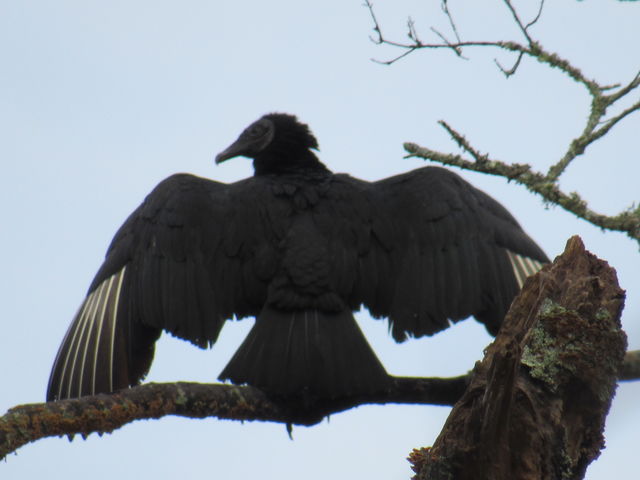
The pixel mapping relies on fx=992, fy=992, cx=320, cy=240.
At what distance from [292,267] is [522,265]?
3.67ft

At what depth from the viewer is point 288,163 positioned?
5547 millimetres

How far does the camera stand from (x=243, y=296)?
4734 mm

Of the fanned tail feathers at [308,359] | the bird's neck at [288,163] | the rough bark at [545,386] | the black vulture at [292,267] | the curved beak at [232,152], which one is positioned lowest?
the rough bark at [545,386]

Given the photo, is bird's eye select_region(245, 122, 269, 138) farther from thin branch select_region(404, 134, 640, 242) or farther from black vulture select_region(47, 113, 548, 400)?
thin branch select_region(404, 134, 640, 242)

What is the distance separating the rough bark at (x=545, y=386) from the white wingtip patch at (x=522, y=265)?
1.83 meters

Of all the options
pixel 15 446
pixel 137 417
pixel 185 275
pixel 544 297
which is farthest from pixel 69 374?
pixel 544 297

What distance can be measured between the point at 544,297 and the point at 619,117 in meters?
1.43

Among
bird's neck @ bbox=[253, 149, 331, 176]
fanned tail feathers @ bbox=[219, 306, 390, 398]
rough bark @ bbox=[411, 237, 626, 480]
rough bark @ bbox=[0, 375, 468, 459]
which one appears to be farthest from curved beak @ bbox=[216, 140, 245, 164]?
rough bark @ bbox=[411, 237, 626, 480]

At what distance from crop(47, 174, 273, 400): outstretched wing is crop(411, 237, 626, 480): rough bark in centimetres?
196

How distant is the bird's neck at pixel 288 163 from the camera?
5.46 m

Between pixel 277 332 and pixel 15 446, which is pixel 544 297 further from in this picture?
pixel 277 332

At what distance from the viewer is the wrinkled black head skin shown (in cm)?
555

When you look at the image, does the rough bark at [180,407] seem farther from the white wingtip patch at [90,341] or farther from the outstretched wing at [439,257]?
the white wingtip patch at [90,341]

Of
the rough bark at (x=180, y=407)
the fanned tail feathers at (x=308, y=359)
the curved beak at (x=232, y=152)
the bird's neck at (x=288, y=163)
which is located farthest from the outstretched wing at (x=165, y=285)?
the curved beak at (x=232, y=152)
